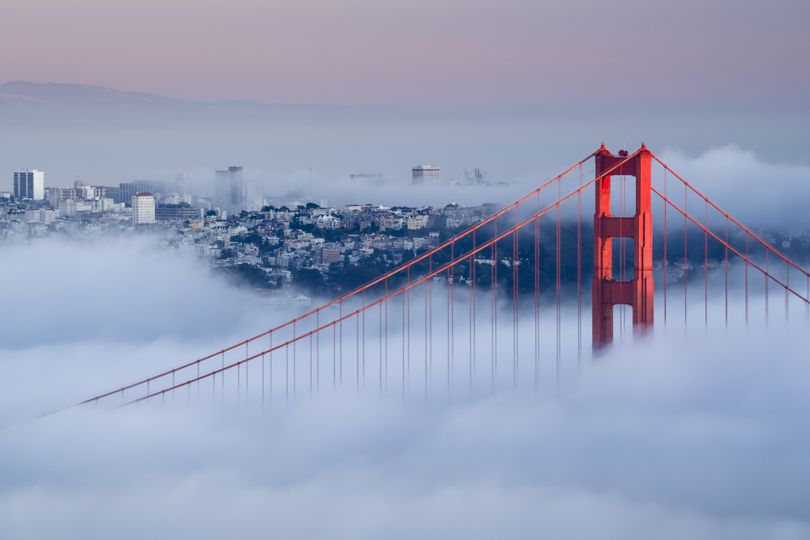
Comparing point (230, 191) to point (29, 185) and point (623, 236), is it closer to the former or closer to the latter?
point (29, 185)

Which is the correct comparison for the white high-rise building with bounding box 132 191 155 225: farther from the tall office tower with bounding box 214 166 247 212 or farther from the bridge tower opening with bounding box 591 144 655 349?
the bridge tower opening with bounding box 591 144 655 349

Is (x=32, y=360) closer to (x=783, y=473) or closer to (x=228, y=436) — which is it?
(x=228, y=436)

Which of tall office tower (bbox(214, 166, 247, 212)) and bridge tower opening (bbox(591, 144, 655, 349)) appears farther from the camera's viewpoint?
tall office tower (bbox(214, 166, 247, 212))

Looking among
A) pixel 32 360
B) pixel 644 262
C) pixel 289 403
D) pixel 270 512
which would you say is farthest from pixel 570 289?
pixel 644 262

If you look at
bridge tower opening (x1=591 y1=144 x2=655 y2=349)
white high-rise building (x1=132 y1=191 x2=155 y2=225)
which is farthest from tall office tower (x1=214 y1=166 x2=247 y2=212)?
bridge tower opening (x1=591 y1=144 x2=655 y2=349)

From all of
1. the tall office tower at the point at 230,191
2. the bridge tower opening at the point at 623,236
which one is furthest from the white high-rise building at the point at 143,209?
the bridge tower opening at the point at 623,236

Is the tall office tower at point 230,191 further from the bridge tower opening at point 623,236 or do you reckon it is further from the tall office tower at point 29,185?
the bridge tower opening at point 623,236
